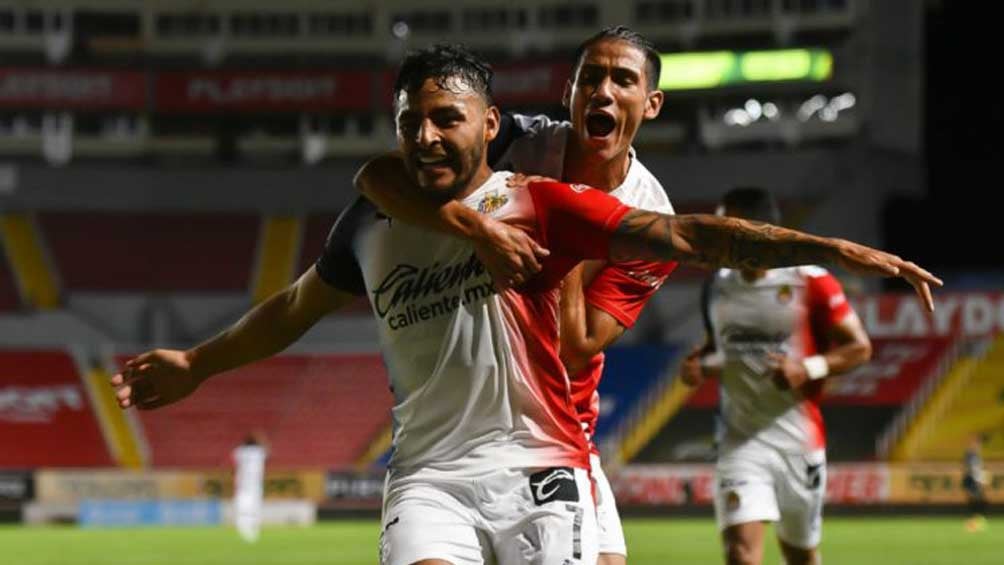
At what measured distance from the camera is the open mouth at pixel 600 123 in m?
6.46

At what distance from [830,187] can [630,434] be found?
9.11 metres

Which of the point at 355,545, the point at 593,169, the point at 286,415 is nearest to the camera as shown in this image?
the point at 593,169

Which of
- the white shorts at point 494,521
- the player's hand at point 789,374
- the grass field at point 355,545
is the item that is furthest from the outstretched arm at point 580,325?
the grass field at point 355,545

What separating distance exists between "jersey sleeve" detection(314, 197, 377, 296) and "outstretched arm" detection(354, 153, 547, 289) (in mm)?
165

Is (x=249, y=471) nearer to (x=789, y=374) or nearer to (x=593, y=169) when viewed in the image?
(x=789, y=374)

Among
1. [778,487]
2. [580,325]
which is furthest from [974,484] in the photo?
Answer: [580,325]

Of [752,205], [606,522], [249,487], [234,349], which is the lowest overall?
[249,487]

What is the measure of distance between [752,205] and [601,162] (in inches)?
130

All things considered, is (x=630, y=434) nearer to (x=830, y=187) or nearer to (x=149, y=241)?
(x=830, y=187)

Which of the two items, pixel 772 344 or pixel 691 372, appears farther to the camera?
pixel 772 344

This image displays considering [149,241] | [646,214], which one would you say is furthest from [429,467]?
[149,241]

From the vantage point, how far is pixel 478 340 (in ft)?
17.5

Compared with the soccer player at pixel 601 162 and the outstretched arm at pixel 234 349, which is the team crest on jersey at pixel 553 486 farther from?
the outstretched arm at pixel 234 349

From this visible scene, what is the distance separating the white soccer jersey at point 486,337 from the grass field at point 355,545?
12912 millimetres
